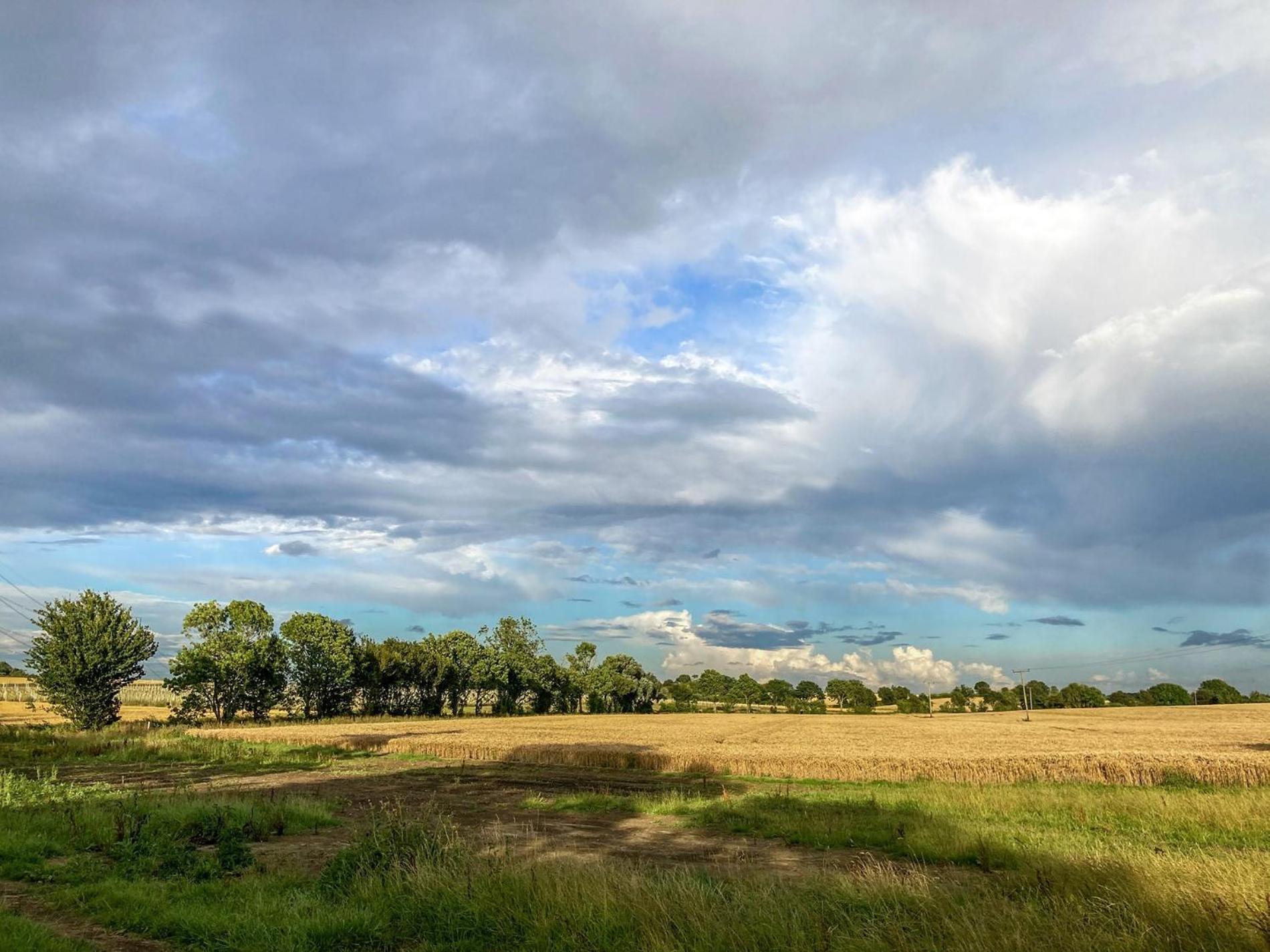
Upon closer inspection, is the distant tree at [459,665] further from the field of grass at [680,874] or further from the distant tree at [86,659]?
the field of grass at [680,874]

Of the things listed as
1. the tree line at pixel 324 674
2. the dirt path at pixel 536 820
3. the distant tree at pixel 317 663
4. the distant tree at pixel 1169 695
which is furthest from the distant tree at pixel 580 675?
the distant tree at pixel 1169 695

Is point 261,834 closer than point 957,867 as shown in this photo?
No

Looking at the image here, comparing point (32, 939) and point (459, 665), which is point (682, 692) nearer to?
point (459, 665)

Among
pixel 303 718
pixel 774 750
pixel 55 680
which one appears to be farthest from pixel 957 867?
pixel 303 718

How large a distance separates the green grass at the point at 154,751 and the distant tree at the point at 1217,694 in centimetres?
17804

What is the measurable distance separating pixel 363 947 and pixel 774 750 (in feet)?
129

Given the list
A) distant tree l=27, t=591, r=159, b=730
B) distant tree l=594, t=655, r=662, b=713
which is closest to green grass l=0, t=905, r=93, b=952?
distant tree l=27, t=591, r=159, b=730

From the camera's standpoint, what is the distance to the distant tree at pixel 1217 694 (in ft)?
504

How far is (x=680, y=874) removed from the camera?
1209 cm

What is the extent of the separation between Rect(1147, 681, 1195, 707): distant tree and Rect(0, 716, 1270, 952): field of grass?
164 m

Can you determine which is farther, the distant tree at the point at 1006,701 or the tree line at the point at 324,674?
the distant tree at the point at 1006,701

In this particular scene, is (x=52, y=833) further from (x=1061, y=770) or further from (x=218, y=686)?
(x=218, y=686)

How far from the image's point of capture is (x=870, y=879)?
9906 millimetres

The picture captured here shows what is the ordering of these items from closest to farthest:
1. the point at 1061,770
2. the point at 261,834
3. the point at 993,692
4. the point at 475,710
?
1. the point at 261,834
2. the point at 1061,770
3. the point at 475,710
4. the point at 993,692
